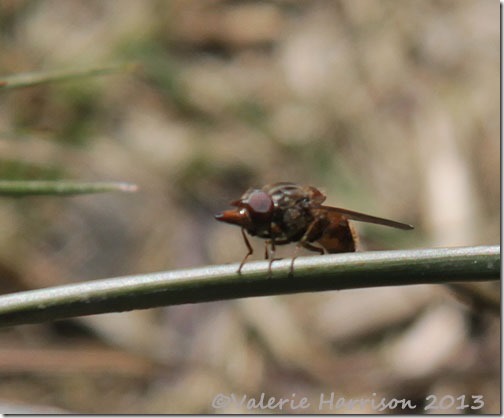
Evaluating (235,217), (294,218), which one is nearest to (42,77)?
(235,217)

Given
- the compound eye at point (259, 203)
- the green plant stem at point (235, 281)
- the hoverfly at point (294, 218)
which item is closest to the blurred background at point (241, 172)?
the hoverfly at point (294, 218)

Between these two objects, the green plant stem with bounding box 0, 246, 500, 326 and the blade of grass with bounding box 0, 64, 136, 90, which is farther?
the blade of grass with bounding box 0, 64, 136, 90

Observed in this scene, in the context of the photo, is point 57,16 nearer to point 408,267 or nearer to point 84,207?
point 84,207

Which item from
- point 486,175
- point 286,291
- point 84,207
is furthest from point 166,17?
point 286,291

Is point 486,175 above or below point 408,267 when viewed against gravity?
below

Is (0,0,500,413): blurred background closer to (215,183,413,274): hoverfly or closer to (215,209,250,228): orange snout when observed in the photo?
(215,183,413,274): hoverfly

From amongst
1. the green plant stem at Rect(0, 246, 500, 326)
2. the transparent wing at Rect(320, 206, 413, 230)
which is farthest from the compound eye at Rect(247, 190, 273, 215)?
the green plant stem at Rect(0, 246, 500, 326)

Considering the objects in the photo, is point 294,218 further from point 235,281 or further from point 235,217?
point 235,281
